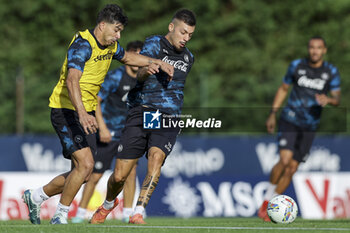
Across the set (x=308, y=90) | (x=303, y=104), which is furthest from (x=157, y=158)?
(x=308, y=90)

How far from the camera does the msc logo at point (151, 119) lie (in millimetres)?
8539

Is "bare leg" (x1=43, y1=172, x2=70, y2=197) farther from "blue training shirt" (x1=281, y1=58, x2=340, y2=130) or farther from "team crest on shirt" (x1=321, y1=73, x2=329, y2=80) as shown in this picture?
"team crest on shirt" (x1=321, y1=73, x2=329, y2=80)

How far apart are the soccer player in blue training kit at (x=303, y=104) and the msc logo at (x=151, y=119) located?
3398 millimetres

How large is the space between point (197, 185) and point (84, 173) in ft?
24.5

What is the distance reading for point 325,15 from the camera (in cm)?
3100

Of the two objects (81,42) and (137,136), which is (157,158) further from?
(81,42)

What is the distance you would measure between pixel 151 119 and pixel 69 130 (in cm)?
103

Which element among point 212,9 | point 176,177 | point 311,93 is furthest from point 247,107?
point 212,9

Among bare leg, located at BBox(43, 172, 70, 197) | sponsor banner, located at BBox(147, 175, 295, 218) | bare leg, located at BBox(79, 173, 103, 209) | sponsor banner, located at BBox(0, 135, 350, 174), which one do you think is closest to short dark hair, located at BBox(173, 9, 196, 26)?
bare leg, located at BBox(43, 172, 70, 197)

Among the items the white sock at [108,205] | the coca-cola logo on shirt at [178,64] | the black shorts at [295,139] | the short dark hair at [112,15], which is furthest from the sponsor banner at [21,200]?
the short dark hair at [112,15]

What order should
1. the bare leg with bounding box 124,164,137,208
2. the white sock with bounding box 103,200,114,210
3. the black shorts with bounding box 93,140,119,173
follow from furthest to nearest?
the black shorts with bounding box 93,140,119,173, the bare leg with bounding box 124,164,137,208, the white sock with bounding box 103,200,114,210

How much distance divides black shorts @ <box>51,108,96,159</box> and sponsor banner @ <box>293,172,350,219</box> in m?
7.65

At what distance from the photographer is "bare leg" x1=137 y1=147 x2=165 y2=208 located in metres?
8.21

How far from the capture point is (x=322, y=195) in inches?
588
